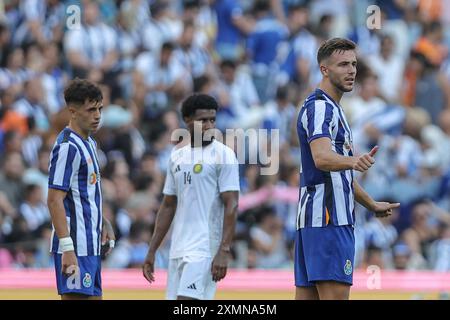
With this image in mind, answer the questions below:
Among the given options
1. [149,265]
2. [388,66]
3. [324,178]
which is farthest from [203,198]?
[388,66]

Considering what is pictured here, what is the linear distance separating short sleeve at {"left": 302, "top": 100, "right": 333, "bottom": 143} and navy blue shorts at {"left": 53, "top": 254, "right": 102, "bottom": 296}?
1840 mm

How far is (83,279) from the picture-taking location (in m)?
9.68

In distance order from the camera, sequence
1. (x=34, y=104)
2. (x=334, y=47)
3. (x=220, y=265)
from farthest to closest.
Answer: (x=34, y=104), (x=220, y=265), (x=334, y=47)

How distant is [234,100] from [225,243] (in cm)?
876

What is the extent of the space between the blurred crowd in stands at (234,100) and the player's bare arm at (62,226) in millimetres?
5847

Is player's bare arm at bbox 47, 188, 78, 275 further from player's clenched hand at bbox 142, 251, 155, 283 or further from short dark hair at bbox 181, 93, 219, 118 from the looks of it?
short dark hair at bbox 181, 93, 219, 118

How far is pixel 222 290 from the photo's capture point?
13234 mm

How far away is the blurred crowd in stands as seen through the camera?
659 inches

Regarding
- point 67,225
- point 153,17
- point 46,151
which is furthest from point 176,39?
point 67,225

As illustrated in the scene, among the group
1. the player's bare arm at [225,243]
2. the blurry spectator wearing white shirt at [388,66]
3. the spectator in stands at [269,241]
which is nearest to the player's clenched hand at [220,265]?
the player's bare arm at [225,243]

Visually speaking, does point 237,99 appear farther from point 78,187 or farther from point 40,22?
point 78,187

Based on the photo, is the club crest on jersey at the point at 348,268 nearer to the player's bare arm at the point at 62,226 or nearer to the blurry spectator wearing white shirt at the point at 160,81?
the player's bare arm at the point at 62,226

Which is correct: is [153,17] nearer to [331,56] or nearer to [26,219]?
[26,219]

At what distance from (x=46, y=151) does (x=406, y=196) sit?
4.79 meters
